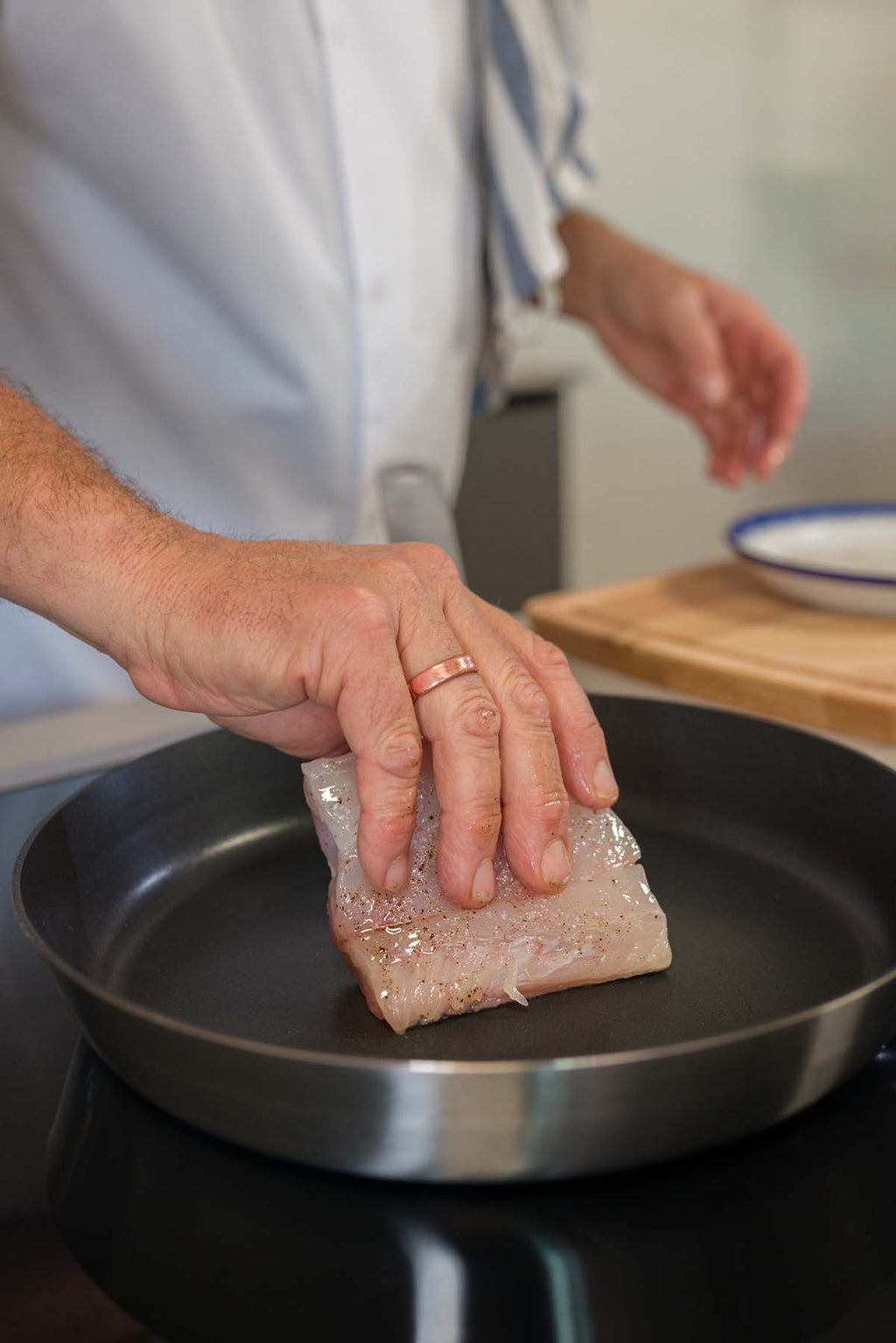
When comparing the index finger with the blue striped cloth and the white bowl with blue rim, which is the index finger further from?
the blue striped cloth

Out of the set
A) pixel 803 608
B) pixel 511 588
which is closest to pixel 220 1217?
pixel 803 608

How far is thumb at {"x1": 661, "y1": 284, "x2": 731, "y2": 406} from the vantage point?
141 cm

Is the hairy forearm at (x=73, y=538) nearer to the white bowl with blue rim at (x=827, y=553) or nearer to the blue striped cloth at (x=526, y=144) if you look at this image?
the white bowl with blue rim at (x=827, y=553)

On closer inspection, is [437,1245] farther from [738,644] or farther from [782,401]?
[782,401]

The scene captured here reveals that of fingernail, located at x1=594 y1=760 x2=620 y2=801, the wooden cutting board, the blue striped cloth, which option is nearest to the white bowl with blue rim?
the wooden cutting board

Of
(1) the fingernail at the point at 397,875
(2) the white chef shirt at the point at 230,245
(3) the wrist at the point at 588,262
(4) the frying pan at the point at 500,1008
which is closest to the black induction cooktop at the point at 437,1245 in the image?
(4) the frying pan at the point at 500,1008

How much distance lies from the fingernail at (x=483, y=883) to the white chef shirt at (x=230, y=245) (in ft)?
2.30

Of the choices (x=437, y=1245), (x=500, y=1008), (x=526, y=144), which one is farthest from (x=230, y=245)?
(x=437, y=1245)

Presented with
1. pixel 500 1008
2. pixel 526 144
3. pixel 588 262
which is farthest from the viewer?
pixel 588 262

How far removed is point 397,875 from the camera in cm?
61

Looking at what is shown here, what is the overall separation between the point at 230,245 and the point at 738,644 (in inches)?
22.5

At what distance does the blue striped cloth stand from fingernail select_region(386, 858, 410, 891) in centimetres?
89

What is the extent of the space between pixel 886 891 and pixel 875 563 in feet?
2.20

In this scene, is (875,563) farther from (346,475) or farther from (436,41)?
(436,41)
